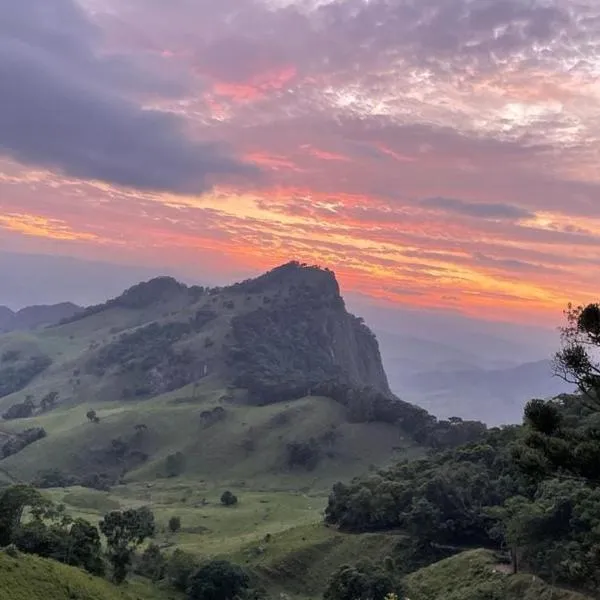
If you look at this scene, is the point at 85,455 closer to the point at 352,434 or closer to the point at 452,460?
the point at 352,434

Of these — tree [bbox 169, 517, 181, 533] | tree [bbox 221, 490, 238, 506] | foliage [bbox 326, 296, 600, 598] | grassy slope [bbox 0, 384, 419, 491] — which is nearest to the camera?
foliage [bbox 326, 296, 600, 598]

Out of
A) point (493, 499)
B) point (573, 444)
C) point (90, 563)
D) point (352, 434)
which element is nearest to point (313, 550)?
point (493, 499)

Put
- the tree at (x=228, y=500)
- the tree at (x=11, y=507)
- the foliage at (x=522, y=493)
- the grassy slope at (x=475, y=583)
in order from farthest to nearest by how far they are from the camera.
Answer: the tree at (x=228, y=500)
the tree at (x=11, y=507)
the grassy slope at (x=475, y=583)
the foliage at (x=522, y=493)

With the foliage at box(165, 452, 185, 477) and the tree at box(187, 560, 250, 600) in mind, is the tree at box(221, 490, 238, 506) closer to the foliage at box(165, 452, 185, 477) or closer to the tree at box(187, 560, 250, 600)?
the foliage at box(165, 452, 185, 477)

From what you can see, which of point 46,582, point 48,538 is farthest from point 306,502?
point 46,582

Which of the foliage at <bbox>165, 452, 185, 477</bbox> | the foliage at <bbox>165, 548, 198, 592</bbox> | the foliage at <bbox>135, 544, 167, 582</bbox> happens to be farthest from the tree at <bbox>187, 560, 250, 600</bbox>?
the foliage at <bbox>165, 452, 185, 477</bbox>

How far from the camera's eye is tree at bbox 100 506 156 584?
68750 millimetres

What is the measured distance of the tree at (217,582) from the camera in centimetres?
6925

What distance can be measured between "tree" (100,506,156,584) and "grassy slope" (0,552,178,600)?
21.0 ft

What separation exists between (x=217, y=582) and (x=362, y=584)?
16.7 meters

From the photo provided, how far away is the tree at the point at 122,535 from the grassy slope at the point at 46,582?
6389mm

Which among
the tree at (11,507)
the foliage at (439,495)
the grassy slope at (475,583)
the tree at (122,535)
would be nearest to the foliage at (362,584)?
the grassy slope at (475,583)

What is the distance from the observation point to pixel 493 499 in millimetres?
86438

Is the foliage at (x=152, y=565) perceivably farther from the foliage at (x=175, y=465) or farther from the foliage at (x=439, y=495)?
the foliage at (x=175, y=465)
